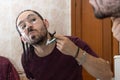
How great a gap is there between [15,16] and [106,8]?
1319 millimetres

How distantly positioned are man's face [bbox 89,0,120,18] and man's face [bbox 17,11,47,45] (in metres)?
0.71

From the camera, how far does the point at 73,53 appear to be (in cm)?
103

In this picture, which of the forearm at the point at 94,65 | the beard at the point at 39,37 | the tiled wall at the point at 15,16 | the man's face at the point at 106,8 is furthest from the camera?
the tiled wall at the point at 15,16

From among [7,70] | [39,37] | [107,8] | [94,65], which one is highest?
[107,8]

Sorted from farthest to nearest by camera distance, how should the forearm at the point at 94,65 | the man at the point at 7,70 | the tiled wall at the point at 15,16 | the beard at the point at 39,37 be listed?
the tiled wall at the point at 15,16 → the man at the point at 7,70 → the beard at the point at 39,37 → the forearm at the point at 94,65

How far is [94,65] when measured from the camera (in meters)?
1.08

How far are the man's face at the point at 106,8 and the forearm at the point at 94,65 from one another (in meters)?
0.57

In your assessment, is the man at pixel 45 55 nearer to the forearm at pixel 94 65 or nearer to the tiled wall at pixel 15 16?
the forearm at pixel 94 65

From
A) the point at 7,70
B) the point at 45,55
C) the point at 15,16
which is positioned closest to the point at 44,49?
the point at 45,55

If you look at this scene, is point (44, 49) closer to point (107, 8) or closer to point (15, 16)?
point (15, 16)

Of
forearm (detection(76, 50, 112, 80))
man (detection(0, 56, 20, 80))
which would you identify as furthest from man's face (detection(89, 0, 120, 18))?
man (detection(0, 56, 20, 80))

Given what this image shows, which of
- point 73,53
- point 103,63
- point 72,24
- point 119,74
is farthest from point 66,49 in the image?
point 72,24

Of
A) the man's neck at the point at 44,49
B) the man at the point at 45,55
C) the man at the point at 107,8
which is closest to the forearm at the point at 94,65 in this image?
the man at the point at 45,55

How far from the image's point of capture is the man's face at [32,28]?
117 cm
